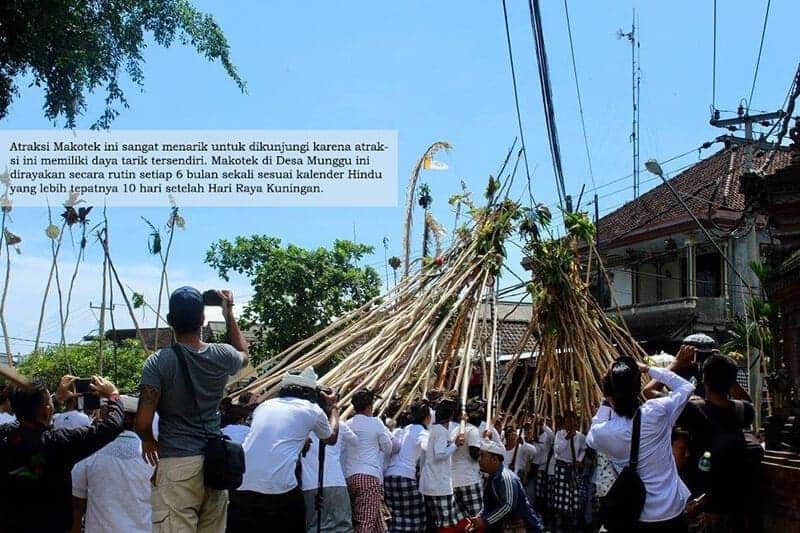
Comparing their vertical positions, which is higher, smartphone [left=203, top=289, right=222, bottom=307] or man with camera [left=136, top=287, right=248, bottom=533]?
smartphone [left=203, top=289, right=222, bottom=307]

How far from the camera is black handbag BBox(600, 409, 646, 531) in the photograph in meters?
4.36

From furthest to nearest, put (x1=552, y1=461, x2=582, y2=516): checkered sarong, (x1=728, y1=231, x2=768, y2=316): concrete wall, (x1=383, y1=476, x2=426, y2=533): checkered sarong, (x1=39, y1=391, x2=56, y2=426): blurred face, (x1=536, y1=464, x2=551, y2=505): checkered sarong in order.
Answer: (x1=728, y1=231, x2=768, y2=316): concrete wall
(x1=536, y1=464, x2=551, y2=505): checkered sarong
(x1=552, y1=461, x2=582, y2=516): checkered sarong
(x1=383, y1=476, x2=426, y2=533): checkered sarong
(x1=39, y1=391, x2=56, y2=426): blurred face

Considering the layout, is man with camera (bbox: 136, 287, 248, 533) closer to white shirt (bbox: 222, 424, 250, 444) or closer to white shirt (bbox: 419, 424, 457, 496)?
white shirt (bbox: 222, 424, 250, 444)

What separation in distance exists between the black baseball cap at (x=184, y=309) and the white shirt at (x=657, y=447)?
6.76 ft

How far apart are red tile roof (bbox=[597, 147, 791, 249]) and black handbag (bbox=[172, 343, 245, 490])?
20204 millimetres

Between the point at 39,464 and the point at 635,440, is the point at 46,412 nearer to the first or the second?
the point at 39,464

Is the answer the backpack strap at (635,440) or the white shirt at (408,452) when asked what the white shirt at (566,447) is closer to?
the white shirt at (408,452)

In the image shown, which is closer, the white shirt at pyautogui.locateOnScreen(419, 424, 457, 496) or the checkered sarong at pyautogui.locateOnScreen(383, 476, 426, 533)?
the white shirt at pyautogui.locateOnScreen(419, 424, 457, 496)

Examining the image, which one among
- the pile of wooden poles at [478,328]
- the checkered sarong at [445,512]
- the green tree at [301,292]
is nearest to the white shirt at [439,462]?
the checkered sarong at [445,512]

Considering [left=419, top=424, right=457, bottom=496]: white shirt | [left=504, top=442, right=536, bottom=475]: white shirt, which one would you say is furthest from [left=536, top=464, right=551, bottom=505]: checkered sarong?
[left=419, top=424, right=457, bottom=496]: white shirt

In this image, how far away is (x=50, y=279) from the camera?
1165 cm

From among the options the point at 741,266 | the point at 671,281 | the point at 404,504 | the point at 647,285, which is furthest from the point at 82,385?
the point at 647,285

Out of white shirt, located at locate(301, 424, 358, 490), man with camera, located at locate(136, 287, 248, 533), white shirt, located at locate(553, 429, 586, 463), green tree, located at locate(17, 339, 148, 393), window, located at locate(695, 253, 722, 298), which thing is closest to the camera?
man with camera, located at locate(136, 287, 248, 533)

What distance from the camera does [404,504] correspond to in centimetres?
816
